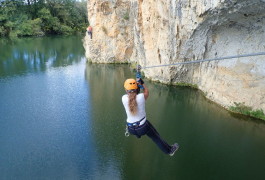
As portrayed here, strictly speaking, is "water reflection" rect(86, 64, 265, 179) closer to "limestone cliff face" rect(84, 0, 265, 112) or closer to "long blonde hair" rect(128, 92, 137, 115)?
"limestone cliff face" rect(84, 0, 265, 112)

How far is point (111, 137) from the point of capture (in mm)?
8891

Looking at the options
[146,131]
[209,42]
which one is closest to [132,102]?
[146,131]

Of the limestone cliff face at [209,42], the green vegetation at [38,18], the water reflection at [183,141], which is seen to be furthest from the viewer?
the green vegetation at [38,18]

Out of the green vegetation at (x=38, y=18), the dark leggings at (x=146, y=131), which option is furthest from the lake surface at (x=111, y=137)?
the green vegetation at (x=38, y=18)

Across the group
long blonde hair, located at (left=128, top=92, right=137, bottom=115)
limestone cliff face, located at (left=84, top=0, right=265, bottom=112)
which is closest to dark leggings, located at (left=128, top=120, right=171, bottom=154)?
long blonde hair, located at (left=128, top=92, right=137, bottom=115)

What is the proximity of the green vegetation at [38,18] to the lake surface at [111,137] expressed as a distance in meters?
28.0

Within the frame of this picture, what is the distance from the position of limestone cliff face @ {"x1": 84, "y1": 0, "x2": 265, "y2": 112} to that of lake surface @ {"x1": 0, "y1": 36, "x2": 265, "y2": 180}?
90cm

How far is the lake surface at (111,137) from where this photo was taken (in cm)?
721

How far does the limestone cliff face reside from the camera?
9586 millimetres

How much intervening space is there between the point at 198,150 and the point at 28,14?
141 ft

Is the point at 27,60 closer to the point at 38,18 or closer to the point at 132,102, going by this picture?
the point at 132,102

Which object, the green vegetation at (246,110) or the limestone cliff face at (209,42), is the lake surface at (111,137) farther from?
the limestone cliff face at (209,42)

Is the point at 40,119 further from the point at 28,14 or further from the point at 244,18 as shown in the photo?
the point at 28,14

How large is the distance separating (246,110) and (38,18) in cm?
4003
